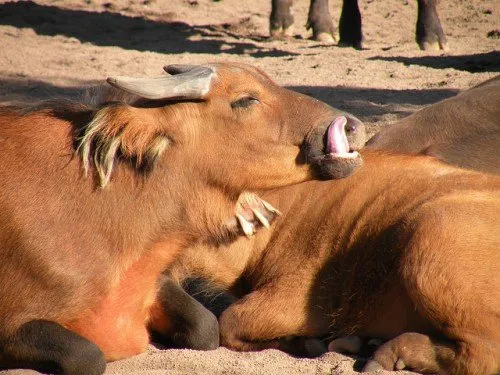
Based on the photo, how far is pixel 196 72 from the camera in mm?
4277

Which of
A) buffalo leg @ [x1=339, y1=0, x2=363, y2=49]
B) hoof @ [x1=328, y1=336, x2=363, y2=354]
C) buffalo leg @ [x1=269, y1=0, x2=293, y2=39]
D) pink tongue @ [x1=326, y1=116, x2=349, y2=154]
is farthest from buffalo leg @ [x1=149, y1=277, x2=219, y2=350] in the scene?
buffalo leg @ [x1=269, y1=0, x2=293, y2=39]

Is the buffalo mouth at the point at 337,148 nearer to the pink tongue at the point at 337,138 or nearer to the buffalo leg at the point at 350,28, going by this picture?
the pink tongue at the point at 337,138

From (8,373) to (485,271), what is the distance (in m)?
2.17

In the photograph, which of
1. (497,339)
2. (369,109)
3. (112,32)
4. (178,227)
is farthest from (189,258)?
(112,32)

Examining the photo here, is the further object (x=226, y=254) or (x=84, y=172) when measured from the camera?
(x=226, y=254)

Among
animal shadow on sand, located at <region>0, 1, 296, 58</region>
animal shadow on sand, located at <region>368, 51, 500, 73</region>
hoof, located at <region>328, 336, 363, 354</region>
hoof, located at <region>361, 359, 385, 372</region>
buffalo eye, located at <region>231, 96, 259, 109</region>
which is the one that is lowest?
hoof, located at <region>328, 336, 363, 354</region>

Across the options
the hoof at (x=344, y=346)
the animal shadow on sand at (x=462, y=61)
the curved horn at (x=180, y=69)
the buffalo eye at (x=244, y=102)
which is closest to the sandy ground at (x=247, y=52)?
the animal shadow on sand at (x=462, y=61)

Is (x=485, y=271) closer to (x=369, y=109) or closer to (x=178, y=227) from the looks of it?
(x=178, y=227)

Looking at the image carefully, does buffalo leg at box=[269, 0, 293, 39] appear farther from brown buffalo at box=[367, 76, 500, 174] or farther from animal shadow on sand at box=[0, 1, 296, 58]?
brown buffalo at box=[367, 76, 500, 174]

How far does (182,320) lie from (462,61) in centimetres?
780

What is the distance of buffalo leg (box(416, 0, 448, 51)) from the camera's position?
12.6 meters

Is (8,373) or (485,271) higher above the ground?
(485,271)

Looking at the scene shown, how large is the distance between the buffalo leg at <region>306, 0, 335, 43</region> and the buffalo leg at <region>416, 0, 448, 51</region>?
148 cm

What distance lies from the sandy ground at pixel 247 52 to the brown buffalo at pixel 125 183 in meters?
0.37
